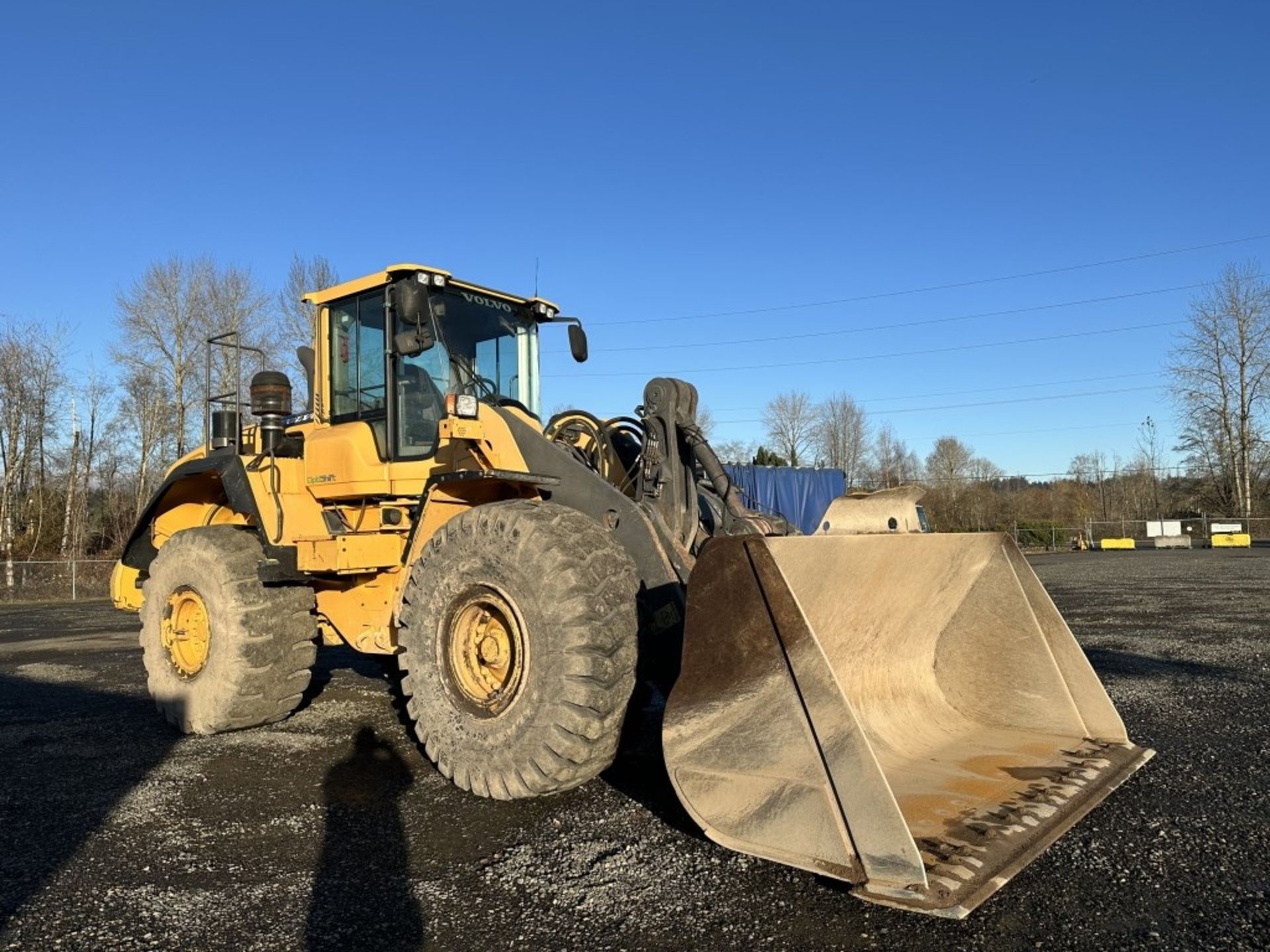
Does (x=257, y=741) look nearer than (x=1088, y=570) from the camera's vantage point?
Yes

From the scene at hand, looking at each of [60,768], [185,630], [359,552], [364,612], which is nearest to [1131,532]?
[364,612]

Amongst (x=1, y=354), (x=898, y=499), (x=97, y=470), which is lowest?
(x=898, y=499)

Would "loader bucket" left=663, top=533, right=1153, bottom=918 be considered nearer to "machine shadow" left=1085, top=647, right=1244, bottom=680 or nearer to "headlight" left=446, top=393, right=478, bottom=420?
"headlight" left=446, top=393, right=478, bottom=420

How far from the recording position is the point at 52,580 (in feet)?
80.5

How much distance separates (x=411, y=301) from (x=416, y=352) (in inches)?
16.9

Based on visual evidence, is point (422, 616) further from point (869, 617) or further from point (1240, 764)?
point (1240, 764)

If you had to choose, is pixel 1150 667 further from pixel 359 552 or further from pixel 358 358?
pixel 358 358

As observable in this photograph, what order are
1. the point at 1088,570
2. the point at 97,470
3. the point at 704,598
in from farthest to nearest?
1. the point at 97,470
2. the point at 1088,570
3. the point at 704,598

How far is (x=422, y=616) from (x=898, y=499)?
2.59 meters

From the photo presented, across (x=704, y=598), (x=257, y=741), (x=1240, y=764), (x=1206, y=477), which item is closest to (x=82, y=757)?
(x=257, y=741)

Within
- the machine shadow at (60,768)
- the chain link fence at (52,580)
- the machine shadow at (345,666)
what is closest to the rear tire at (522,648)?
the machine shadow at (60,768)

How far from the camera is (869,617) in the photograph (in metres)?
4.43

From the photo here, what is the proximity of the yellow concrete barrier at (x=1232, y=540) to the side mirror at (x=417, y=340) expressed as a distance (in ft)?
149

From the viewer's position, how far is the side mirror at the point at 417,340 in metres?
5.54
